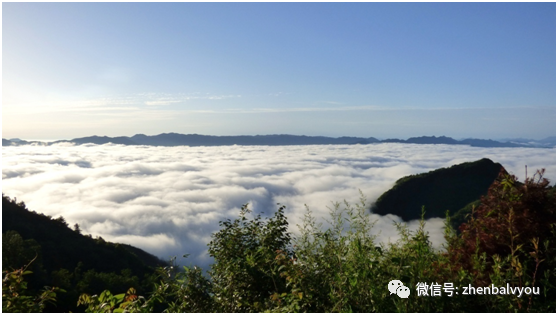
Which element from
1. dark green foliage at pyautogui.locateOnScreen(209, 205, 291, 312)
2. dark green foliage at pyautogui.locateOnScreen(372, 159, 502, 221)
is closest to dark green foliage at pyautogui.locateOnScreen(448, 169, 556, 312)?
dark green foliage at pyautogui.locateOnScreen(209, 205, 291, 312)

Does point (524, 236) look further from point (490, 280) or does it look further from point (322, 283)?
point (322, 283)

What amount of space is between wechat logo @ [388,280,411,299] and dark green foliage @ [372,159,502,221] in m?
43.3

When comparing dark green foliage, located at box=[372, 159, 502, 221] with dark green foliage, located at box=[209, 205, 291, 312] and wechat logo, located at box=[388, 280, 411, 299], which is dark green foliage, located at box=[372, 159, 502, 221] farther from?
wechat logo, located at box=[388, 280, 411, 299]

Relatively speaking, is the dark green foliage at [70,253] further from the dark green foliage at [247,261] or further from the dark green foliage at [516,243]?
the dark green foliage at [516,243]

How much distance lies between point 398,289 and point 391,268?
25cm

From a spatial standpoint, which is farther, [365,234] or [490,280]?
[365,234]

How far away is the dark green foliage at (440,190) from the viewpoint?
4641 centimetres

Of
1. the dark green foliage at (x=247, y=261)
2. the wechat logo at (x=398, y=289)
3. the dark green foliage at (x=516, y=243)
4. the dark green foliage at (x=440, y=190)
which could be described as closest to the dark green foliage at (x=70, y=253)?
the dark green foliage at (x=247, y=261)

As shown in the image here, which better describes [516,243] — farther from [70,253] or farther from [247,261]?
[70,253]

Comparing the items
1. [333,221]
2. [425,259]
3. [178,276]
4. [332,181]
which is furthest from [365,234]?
[332,181]

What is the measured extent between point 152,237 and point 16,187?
1678 inches

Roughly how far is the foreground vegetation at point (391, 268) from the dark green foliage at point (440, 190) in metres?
42.9

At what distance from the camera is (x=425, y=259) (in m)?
3.80

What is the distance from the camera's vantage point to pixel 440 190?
51594 mm
